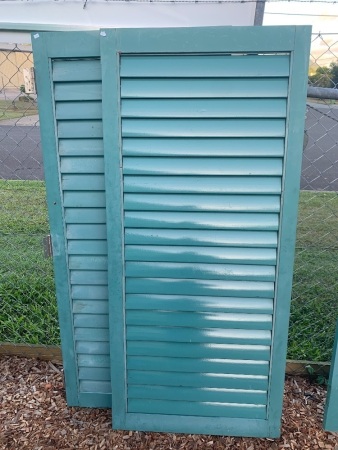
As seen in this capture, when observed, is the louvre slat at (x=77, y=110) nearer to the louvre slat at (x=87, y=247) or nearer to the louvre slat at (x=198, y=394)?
the louvre slat at (x=87, y=247)

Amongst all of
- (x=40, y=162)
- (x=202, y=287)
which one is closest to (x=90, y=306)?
(x=202, y=287)

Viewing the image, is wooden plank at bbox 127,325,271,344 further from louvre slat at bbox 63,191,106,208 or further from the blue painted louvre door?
louvre slat at bbox 63,191,106,208

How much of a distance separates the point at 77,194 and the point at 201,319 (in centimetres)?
78

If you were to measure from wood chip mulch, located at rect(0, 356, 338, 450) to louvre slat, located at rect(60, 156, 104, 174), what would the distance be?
130cm

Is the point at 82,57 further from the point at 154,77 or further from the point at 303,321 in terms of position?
A: the point at 303,321

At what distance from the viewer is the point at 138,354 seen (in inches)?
74.8

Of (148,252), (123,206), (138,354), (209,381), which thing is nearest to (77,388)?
(138,354)

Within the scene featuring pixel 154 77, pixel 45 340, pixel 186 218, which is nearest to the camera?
pixel 154 77

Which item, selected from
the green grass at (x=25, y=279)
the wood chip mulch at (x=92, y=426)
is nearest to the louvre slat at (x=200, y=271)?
the wood chip mulch at (x=92, y=426)

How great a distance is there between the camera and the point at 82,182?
1.77 metres

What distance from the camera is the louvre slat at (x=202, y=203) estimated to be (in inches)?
64.8

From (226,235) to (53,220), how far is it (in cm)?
76

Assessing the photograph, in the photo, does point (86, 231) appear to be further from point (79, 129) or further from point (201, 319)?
point (201, 319)

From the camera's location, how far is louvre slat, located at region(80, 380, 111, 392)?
2.14 metres
